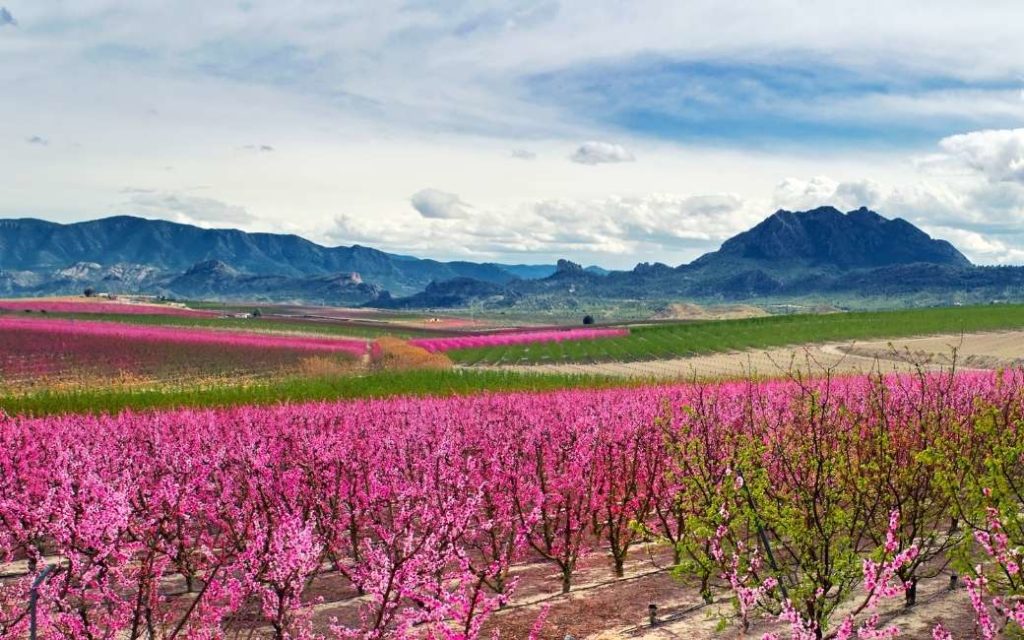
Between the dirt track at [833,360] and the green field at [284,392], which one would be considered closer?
the green field at [284,392]

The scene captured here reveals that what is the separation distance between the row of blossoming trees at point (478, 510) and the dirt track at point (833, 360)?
28873 millimetres

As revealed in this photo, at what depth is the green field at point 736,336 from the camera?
55.7 m

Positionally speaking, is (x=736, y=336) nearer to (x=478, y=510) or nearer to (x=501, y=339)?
(x=501, y=339)

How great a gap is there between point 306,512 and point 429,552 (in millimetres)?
5520

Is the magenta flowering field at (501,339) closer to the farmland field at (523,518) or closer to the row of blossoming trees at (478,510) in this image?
the farmland field at (523,518)

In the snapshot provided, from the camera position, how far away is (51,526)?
615 cm

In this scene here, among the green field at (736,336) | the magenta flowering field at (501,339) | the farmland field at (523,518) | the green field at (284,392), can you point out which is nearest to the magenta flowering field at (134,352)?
the magenta flowering field at (501,339)

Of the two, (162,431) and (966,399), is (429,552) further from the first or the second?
(966,399)

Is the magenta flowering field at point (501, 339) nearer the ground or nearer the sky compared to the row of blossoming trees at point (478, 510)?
nearer the ground

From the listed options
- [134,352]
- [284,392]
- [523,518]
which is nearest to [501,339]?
[134,352]

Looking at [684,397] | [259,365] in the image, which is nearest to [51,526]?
[684,397]

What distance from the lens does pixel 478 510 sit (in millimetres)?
9133

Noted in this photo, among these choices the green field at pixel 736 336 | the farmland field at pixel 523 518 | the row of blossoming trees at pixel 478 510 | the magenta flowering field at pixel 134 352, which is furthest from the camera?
the green field at pixel 736 336

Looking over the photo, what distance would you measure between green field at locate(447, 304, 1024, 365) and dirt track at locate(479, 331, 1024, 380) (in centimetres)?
237
